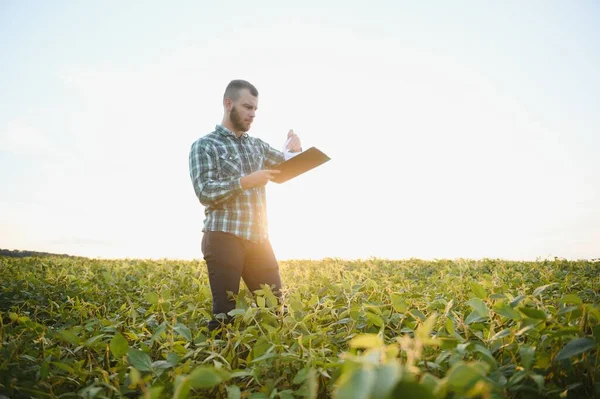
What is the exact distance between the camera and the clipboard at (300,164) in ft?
11.6

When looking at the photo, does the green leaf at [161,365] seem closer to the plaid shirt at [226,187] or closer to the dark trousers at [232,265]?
the dark trousers at [232,265]

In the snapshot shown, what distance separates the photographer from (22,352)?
2.22m

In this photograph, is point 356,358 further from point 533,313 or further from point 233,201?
point 233,201

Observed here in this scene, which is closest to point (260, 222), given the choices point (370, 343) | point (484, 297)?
point (484, 297)

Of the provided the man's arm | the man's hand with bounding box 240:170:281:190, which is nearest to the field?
the man's hand with bounding box 240:170:281:190

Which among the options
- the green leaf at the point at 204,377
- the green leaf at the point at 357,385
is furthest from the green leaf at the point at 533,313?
the green leaf at the point at 204,377

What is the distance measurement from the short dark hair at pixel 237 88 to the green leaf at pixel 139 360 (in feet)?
9.66

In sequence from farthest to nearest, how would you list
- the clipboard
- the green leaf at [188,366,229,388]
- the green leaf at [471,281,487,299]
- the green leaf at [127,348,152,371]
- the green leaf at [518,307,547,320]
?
the clipboard < the green leaf at [471,281,487,299] < the green leaf at [127,348,152,371] < the green leaf at [518,307,547,320] < the green leaf at [188,366,229,388]

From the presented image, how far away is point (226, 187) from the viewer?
3.50 metres

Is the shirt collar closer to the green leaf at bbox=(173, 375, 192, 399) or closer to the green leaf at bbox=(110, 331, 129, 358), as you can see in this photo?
the green leaf at bbox=(110, 331, 129, 358)

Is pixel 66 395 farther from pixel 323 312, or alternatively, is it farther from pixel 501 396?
pixel 501 396

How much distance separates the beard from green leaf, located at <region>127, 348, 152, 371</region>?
2800mm

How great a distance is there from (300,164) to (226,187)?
777mm

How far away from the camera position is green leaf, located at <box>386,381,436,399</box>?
0.66 m
